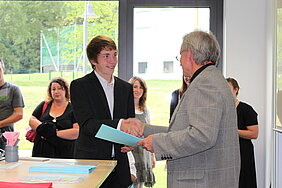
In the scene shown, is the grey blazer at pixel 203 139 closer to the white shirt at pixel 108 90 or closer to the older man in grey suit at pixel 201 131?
the older man in grey suit at pixel 201 131

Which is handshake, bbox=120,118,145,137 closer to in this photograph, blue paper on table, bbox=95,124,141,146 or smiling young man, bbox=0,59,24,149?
blue paper on table, bbox=95,124,141,146

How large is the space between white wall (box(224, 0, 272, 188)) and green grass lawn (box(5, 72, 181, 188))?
716mm

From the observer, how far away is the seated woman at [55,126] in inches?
160

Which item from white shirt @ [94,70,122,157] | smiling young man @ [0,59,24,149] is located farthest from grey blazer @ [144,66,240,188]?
smiling young man @ [0,59,24,149]

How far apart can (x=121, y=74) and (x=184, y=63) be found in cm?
284

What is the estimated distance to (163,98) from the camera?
519cm

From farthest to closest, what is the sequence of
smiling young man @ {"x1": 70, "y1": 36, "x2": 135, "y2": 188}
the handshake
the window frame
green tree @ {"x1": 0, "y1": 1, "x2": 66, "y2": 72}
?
1. green tree @ {"x1": 0, "y1": 1, "x2": 66, "y2": 72}
2. the window frame
3. smiling young man @ {"x1": 70, "y1": 36, "x2": 135, "y2": 188}
4. the handshake

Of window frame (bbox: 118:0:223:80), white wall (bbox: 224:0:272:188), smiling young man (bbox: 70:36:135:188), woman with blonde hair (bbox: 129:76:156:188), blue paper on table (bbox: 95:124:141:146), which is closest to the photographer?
blue paper on table (bbox: 95:124:141:146)

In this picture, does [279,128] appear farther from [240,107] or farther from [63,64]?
[63,64]

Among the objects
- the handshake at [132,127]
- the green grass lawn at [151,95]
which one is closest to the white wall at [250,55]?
the green grass lawn at [151,95]

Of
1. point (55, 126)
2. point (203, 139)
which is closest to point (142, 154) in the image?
point (55, 126)

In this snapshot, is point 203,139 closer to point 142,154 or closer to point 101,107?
point 101,107

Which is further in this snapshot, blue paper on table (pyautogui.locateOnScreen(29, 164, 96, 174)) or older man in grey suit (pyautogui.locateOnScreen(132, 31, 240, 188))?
blue paper on table (pyautogui.locateOnScreen(29, 164, 96, 174))

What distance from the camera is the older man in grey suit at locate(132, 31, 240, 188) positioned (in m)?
2.22
